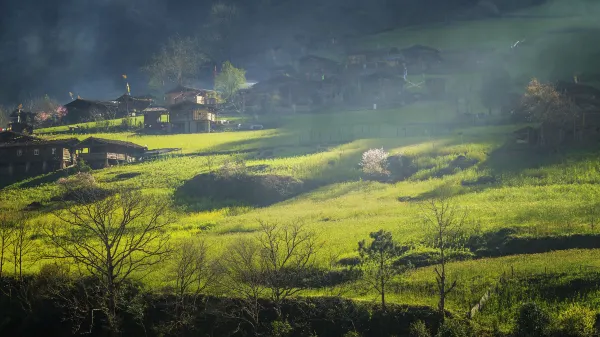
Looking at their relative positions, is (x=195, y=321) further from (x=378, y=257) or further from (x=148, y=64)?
(x=148, y=64)

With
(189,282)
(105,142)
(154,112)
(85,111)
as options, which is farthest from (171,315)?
(85,111)

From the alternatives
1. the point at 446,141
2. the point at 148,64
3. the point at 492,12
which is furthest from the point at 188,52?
the point at 446,141

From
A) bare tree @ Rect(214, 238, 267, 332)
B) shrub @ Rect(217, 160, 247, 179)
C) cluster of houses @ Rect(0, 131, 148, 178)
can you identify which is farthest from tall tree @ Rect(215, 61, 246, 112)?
bare tree @ Rect(214, 238, 267, 332)

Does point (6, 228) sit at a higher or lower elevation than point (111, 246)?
lower

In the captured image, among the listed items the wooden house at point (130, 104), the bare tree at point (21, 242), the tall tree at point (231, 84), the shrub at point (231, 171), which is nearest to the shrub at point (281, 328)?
the bare tree at point (21, 242)

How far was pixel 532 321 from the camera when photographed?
3325cm

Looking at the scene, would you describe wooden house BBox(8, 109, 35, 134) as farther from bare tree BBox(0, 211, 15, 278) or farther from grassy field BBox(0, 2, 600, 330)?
bare tree BBox(0, 211, 15, 278)

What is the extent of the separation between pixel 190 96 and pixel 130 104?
37.5ft

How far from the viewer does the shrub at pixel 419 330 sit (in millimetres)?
34781

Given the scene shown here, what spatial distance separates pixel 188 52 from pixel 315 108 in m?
63.9

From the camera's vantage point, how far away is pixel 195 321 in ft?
133

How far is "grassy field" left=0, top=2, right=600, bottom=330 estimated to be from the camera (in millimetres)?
39844

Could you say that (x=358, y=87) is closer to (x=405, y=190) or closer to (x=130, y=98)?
(x=130, y=98)

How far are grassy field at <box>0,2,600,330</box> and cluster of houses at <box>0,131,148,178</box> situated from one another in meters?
4.81
